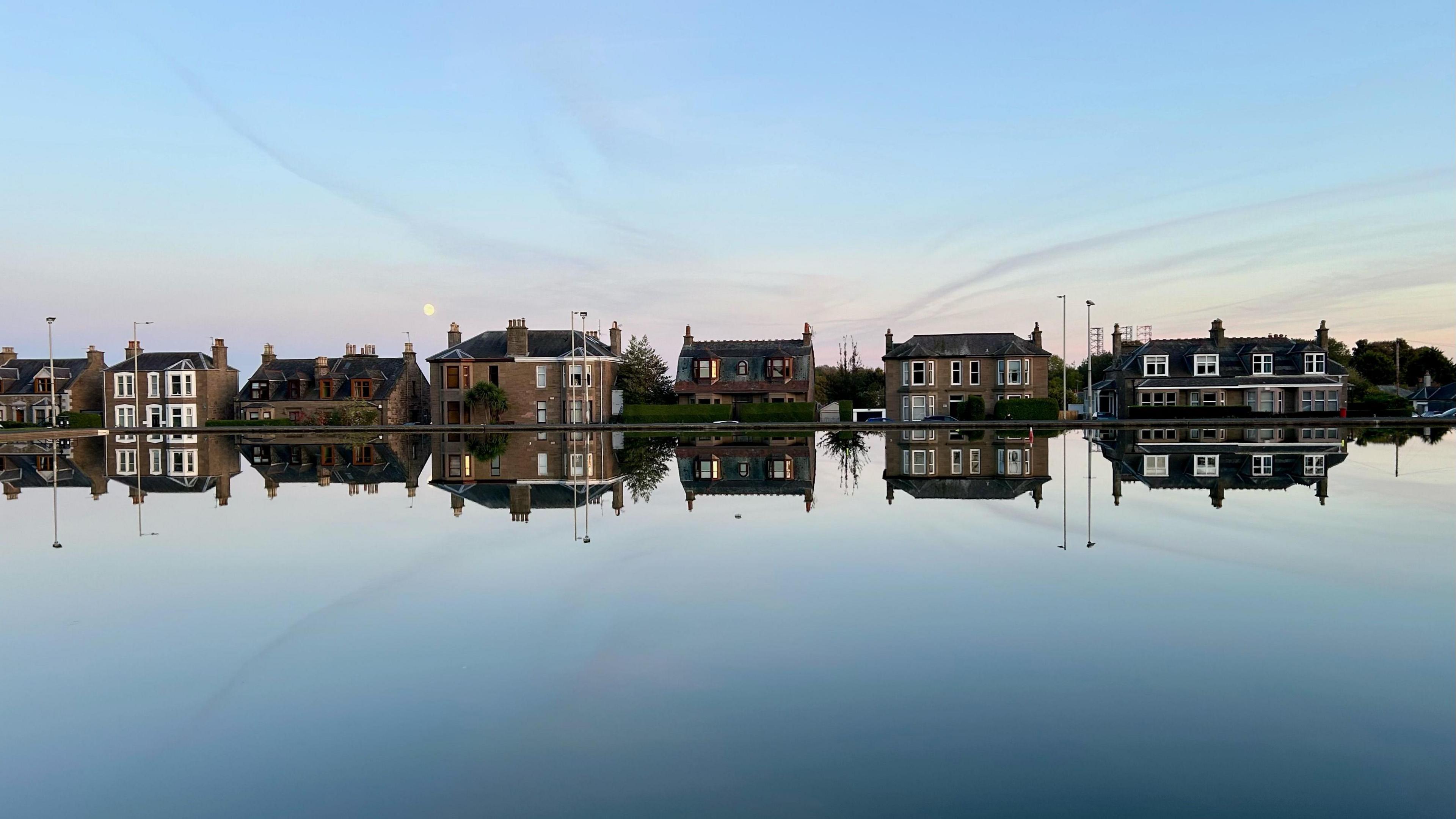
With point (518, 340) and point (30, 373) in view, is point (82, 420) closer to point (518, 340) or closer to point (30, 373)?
point (30, 373)

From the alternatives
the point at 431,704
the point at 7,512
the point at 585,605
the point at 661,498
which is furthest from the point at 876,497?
the point at 7,512

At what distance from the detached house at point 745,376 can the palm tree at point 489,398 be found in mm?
13308

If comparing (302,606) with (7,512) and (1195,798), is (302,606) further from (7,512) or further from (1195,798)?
(7,512)

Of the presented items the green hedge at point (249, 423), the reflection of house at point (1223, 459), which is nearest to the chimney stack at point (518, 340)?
the green hedge at point (249, 423)

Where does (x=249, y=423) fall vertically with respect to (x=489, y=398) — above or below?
below

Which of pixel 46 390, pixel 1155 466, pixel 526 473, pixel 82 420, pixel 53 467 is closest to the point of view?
pixel 1155 466

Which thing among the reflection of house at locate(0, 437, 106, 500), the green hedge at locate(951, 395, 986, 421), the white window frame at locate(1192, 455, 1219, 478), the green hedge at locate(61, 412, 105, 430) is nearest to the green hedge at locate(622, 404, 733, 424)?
the green hedge at locate(951, 395, 986, 421)

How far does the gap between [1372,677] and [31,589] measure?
16.8 metres

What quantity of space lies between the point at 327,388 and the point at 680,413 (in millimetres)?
31385

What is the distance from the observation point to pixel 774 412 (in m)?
66.4

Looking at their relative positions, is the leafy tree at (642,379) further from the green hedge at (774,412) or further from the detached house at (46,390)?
the detached house at (46,390)

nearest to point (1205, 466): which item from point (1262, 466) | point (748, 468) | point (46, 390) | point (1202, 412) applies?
point (1262, 466)

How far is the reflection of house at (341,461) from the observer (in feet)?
92.3

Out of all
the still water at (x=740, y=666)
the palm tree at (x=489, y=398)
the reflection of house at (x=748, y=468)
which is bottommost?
the still water at (x=740, y=666)
